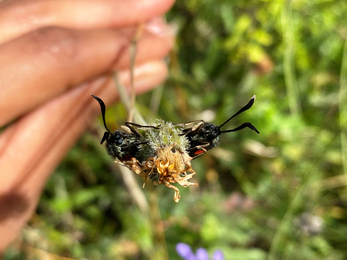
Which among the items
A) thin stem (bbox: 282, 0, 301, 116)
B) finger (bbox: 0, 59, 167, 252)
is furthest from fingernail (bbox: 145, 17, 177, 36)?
thin stem (bbox: 282, 0, 301, 116)

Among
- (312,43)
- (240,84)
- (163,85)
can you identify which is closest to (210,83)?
(240,84)

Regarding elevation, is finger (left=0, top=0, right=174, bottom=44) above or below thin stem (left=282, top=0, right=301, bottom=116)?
above

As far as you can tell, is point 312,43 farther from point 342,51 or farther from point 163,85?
point 163,85

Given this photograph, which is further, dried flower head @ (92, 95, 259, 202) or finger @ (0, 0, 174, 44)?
finger @ (0, 0, 174, 44)

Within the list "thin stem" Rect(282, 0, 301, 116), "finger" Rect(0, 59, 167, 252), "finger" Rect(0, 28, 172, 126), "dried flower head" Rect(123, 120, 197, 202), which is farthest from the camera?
"thin stem" Rect(282, 0, 301, 116)

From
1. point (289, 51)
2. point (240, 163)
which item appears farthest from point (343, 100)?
point (240, 163)

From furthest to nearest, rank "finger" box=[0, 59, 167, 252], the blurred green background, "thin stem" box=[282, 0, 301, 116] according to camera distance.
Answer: the blurred green background < "thin stem" box=[282, 0, 301, 116] < "finger" box=[0, 59, 167, 252]

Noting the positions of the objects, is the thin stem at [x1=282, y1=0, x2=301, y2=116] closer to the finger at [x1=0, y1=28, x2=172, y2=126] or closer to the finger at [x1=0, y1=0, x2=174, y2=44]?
the finger at [x1=0, y1=0, x2=174, y2=44]
